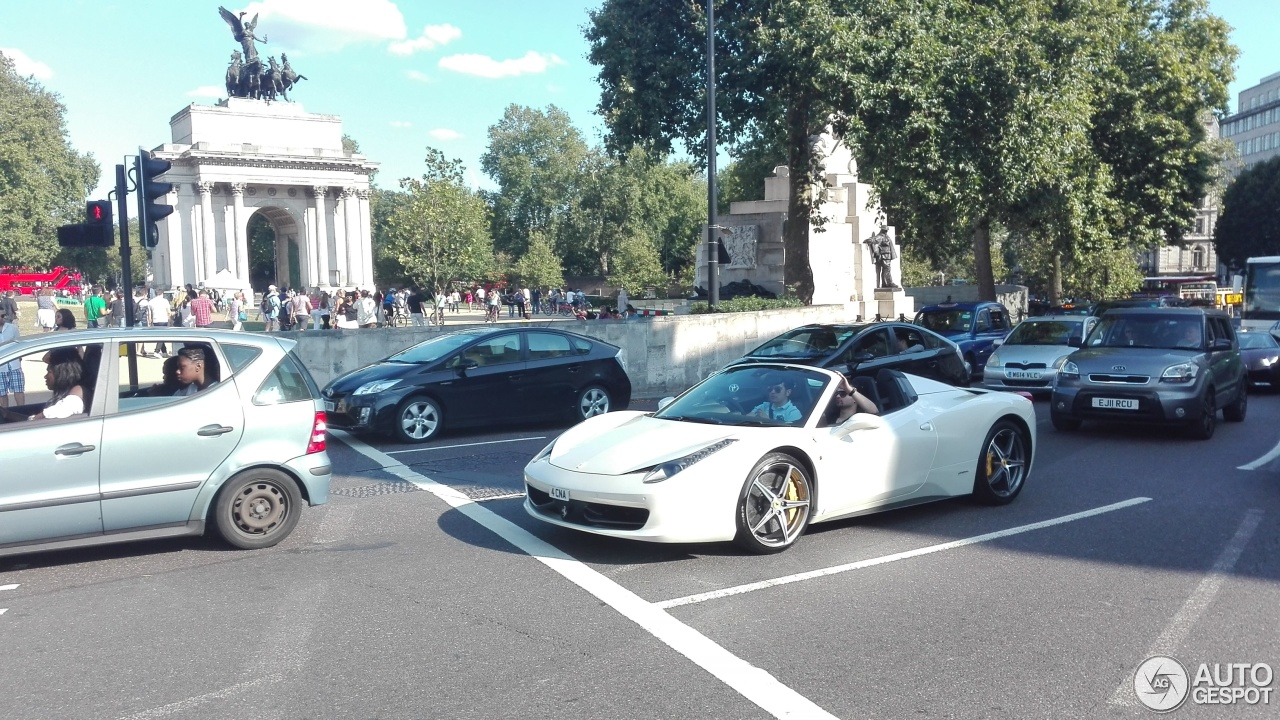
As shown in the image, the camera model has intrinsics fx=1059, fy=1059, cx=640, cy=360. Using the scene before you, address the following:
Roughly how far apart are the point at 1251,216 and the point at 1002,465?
69.9 metres

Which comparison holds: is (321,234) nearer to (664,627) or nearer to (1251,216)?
(1251,216)

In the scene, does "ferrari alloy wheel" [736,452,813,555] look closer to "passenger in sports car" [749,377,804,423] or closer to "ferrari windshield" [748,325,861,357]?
"passenger in sports car" [749,377,804,423]

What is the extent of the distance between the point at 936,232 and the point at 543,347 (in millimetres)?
17021

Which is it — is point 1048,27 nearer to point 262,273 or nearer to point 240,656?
point 240,656

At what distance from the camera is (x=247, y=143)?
71.2 meters

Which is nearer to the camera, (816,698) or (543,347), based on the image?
(816,698)

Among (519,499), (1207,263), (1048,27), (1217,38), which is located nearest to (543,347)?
(519,499)

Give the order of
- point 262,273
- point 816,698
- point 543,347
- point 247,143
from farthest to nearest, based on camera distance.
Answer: point 262,273
point 247,143
point 543,347
point 816,698

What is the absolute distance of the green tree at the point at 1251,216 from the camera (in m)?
66.4

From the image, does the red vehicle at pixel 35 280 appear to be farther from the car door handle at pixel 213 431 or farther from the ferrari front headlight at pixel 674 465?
the ferrari front headlight at pixel 674 465

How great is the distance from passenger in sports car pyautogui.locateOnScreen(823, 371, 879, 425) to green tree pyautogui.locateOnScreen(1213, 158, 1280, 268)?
68.3m

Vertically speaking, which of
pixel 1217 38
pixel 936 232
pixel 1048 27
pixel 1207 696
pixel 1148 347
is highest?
pixel 1217 38

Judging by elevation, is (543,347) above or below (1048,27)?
below

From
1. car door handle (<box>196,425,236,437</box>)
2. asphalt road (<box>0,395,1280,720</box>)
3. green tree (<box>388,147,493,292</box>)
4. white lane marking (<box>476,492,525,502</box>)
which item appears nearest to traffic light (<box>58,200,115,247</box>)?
asphalt road (<box>0,395,1280,720</box>)
